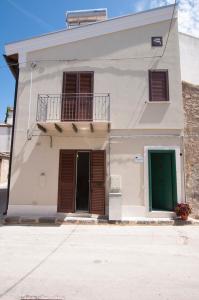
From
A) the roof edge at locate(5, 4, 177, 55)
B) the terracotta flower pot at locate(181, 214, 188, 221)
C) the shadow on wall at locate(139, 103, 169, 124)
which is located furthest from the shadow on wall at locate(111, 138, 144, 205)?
the roof edge at locate(5, 4, 177, 55)

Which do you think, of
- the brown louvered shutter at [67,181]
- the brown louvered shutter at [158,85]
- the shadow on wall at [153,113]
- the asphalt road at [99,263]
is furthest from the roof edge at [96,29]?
the asphalt road at [99,263]

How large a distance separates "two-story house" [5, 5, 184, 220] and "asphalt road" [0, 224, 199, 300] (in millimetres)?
1771

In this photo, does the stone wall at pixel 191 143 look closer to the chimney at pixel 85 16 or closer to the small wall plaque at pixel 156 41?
the small wall plaque at pixel 156 41

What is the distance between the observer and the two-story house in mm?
9852

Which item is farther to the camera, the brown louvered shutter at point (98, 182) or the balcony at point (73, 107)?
the balcony at point (73, 107)

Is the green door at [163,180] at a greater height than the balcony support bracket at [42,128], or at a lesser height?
lesser

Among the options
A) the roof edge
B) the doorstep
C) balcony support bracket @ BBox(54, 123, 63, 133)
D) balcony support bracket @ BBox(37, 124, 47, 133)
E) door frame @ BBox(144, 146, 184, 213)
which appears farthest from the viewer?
the roof edge

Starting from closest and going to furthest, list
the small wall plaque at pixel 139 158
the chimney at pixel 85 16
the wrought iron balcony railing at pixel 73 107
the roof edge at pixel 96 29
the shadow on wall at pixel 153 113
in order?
the small wall plaque at pixel 139 158 < the shadow on wall at pixel 153 113 < the wrought iron balcony railing at pixel 73 107 < the roof edge at pixel 96 29 < the chimney at pixel 85 16

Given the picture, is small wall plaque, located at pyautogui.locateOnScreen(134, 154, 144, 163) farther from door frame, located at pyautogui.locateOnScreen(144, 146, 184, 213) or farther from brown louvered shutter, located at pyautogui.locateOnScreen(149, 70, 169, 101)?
brown louvered shutter, located at pyautogui.locateOnScreen(149, 70, 169, 101)

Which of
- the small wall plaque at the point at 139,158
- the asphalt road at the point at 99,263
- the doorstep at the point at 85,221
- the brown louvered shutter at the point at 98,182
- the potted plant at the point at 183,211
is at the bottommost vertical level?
the asphalt road at the point at 99,263

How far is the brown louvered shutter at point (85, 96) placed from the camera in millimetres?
10273

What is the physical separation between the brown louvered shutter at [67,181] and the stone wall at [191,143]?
4.77m

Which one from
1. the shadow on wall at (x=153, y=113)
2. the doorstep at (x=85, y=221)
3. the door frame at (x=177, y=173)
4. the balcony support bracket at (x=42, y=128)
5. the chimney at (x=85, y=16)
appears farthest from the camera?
the chimney at (x=85, y=16)

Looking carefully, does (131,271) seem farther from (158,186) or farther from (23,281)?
(158,186)
